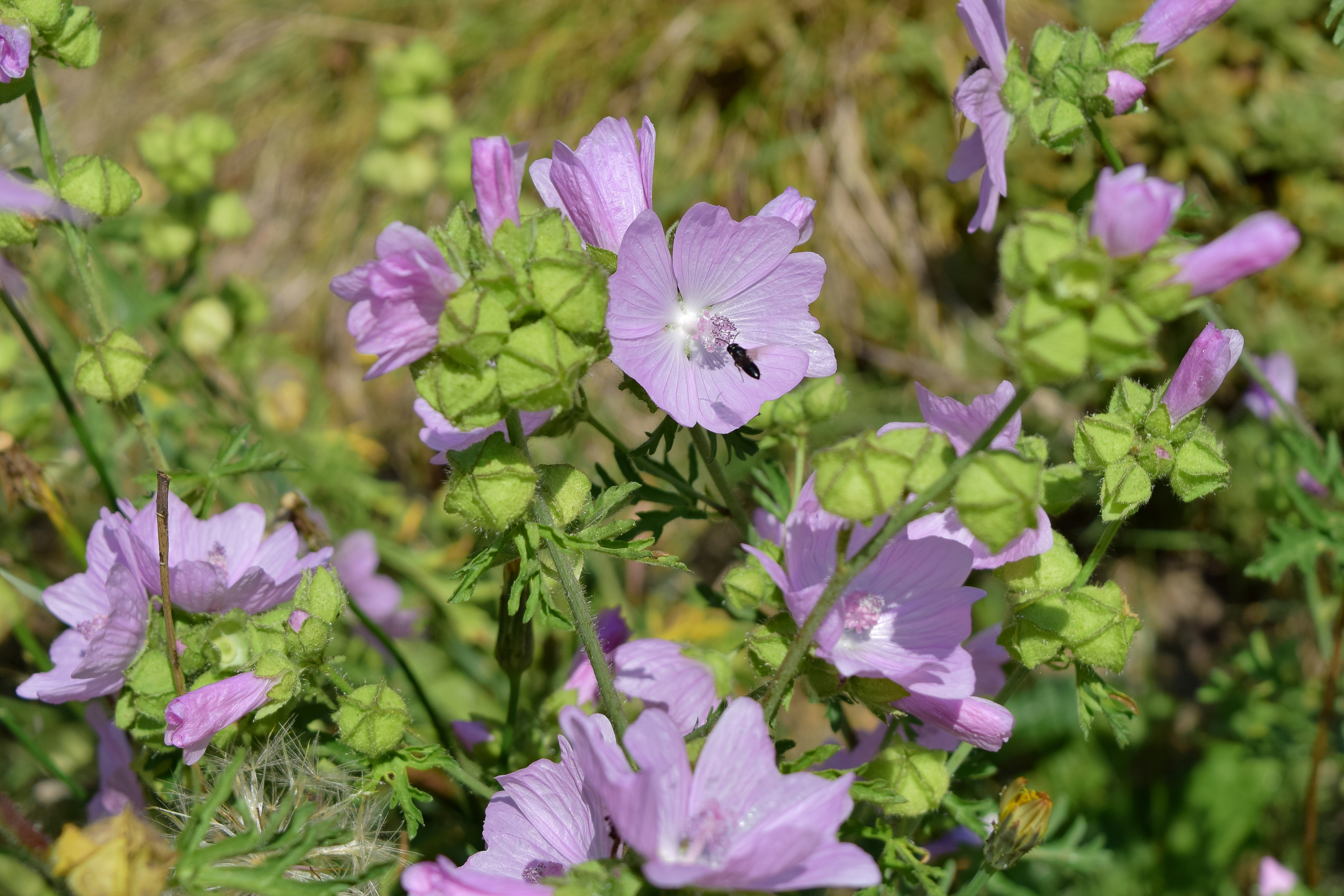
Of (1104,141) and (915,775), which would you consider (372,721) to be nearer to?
(915,775)

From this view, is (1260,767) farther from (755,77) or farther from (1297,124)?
(755,77)

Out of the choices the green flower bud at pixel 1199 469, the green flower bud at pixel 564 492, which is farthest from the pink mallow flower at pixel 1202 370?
the green flower bud at pixel 564 492

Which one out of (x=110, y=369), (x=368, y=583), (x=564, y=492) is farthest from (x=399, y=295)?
(x=368, y=583)

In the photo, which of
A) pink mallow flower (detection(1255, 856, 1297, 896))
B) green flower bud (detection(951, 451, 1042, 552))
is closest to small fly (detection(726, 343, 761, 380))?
green flower bud (detection(951, 451, 1042, 552))

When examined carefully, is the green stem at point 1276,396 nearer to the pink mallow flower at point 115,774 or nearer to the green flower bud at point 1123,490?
the green flower bud at point 1123,490

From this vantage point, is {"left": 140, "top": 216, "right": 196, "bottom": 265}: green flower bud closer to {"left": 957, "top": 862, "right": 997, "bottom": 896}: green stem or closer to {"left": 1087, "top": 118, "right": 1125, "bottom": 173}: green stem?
{"left": 1087, "top": 118, "right": 1125, "bottom": 173}: green stem

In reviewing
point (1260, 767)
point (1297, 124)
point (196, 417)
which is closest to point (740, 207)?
point (1297, 124)
